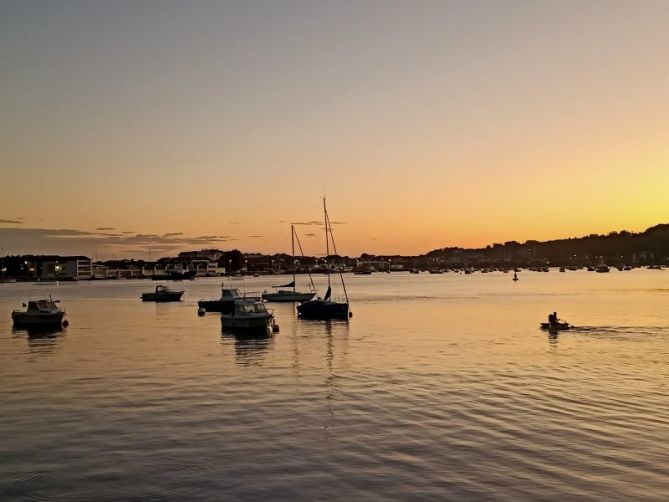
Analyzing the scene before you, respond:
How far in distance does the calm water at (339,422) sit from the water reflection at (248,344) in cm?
50

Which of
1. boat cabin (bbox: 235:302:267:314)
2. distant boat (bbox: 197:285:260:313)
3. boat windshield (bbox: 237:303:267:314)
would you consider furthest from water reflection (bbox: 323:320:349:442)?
distant boat (bbox: 197:285:260:313)

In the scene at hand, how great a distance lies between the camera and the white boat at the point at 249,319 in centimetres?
5866

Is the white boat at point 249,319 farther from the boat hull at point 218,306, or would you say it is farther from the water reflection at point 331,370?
the boat hull at point 218,306

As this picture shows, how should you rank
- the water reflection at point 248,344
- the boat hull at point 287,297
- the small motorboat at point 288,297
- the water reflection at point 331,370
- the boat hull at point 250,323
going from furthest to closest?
the boat hull at point 287,297 → the small motorboat at point 288,297 → the boat hull at point 250,323 → the water reflection at point 248,344 → the water reflection at point 331,370

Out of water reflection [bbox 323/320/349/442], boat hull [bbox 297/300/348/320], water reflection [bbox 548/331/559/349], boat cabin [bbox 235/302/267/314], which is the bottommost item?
water reflection [bbox 548/331/559/349]

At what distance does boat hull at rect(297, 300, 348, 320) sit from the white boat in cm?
1621

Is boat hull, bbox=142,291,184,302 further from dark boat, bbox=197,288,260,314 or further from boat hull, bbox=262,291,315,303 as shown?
dark boat, bbox=197,288,260,314

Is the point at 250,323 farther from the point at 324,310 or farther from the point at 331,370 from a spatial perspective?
the point at 331,370

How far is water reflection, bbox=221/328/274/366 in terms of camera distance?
141 feet

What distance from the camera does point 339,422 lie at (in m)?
23.7

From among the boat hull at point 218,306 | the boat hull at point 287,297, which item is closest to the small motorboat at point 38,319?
the boat hull at point 218,306

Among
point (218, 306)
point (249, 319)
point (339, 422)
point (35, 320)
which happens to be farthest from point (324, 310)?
point (339, 422)

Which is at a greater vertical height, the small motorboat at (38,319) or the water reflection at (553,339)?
the small motorboat at (38,319)

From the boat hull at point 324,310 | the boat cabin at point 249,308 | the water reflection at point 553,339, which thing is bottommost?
the water reflection at point 553,339
